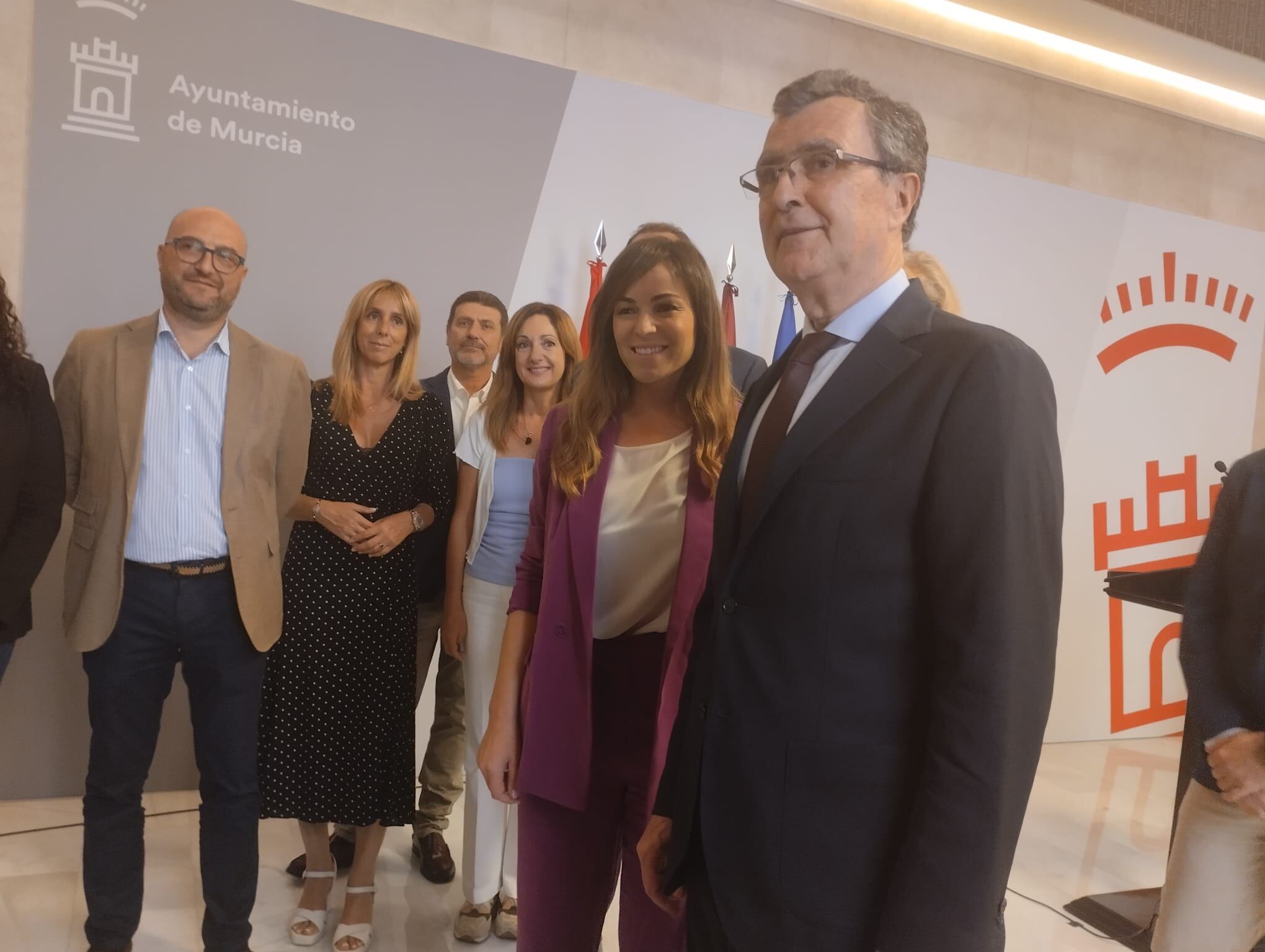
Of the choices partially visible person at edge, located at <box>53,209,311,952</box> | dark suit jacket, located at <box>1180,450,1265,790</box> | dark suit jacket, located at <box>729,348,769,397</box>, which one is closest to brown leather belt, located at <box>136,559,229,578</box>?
partially visible person at edge, located at <box>53,209,311,952</box>

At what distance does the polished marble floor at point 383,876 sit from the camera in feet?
8.88

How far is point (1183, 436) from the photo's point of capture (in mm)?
5637

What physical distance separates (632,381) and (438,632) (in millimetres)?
1817

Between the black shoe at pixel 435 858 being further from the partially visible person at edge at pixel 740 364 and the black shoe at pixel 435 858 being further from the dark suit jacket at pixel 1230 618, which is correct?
the dark suit jacket at pixel 1230 618

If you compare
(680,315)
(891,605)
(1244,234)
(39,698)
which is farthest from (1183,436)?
(39,698)

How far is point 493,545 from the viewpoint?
113 inches

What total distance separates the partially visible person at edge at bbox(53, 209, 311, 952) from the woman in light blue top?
0.58 meters

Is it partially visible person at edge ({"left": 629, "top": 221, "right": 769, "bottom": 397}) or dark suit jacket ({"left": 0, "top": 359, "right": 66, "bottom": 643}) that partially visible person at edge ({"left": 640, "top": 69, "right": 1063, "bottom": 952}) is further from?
dark suit jacket ({"left": 0, "top": 359, "right": 66, "bottom": 643})

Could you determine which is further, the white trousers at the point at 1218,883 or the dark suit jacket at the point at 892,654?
the white trousers at the point at 1218,883

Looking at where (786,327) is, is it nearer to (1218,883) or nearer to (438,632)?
(438,632)

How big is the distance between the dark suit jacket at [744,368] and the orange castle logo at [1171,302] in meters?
3.53

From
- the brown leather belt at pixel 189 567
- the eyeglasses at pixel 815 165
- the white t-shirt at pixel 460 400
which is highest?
the eyeglasses at pixel 815 165

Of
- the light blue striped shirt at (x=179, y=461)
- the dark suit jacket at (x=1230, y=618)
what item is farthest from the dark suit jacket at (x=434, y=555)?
the dark suit jacket at (x=1230, y=618)

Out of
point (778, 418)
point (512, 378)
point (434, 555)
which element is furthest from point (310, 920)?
point (778, 418)
